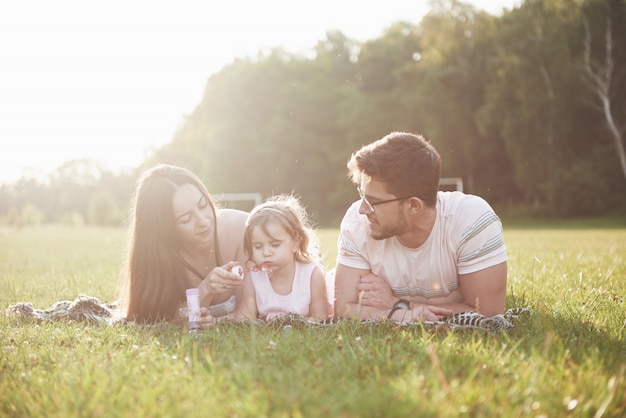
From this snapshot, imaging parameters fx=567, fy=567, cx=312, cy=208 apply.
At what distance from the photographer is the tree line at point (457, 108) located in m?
27.0

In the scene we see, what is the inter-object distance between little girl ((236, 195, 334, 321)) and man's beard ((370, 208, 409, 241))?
2.81ft

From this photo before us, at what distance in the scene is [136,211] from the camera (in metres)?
4.89

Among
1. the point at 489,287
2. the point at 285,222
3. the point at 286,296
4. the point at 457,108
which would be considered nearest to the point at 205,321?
the point at 286,296

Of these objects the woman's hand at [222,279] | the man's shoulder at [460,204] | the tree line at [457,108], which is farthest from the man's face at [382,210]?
the tree line at [457,108]

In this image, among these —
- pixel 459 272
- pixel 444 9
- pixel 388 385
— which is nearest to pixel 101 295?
pixel 459 272

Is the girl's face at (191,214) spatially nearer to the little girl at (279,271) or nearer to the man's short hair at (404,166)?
the little girl at (279,271)

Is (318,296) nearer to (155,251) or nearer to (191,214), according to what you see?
(191,214)

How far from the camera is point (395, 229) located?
4.09 meters

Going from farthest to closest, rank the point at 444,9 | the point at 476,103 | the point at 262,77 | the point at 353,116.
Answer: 1. the point at 262,77
2. the point at 353,116
3. the point at 476,103
4. the point at 444,9

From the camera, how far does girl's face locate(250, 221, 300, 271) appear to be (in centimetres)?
467

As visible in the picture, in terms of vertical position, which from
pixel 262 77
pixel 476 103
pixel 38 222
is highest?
pixel 262 77

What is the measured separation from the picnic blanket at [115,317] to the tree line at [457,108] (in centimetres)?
1507

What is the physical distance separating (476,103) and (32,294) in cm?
3069

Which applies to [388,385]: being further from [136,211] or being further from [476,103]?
[476,103]
